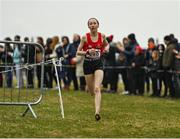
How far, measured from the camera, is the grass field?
870 cm

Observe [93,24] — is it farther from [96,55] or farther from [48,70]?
[48,70]

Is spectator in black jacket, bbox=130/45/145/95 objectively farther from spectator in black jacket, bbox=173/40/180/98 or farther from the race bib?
the race bib

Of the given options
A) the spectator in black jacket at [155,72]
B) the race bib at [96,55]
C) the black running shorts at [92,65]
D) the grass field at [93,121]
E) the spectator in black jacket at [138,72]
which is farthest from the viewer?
the spectator in black jacket at [138,72]

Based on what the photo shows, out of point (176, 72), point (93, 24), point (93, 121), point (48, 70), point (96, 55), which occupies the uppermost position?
point (93, 24)

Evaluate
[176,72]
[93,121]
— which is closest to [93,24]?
[93,121]

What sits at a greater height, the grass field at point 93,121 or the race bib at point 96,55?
the race bib at point 96,55

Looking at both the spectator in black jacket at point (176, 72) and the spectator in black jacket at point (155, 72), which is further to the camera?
the spectator in black jacket at point (155, 72)

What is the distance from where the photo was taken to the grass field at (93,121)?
870 centimetres

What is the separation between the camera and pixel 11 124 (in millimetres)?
9602

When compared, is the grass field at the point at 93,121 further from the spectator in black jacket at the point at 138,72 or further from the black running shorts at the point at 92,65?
the spectator in black jacket at the point at 138,72

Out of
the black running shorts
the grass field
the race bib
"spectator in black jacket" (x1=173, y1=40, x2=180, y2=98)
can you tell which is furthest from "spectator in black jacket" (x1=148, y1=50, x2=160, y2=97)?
the race bib

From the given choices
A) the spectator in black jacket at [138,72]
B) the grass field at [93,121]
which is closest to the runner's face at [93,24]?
the grass field at [93,121]

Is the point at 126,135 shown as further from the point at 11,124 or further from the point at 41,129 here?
the point at 11,124

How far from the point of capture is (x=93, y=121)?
1028cm
